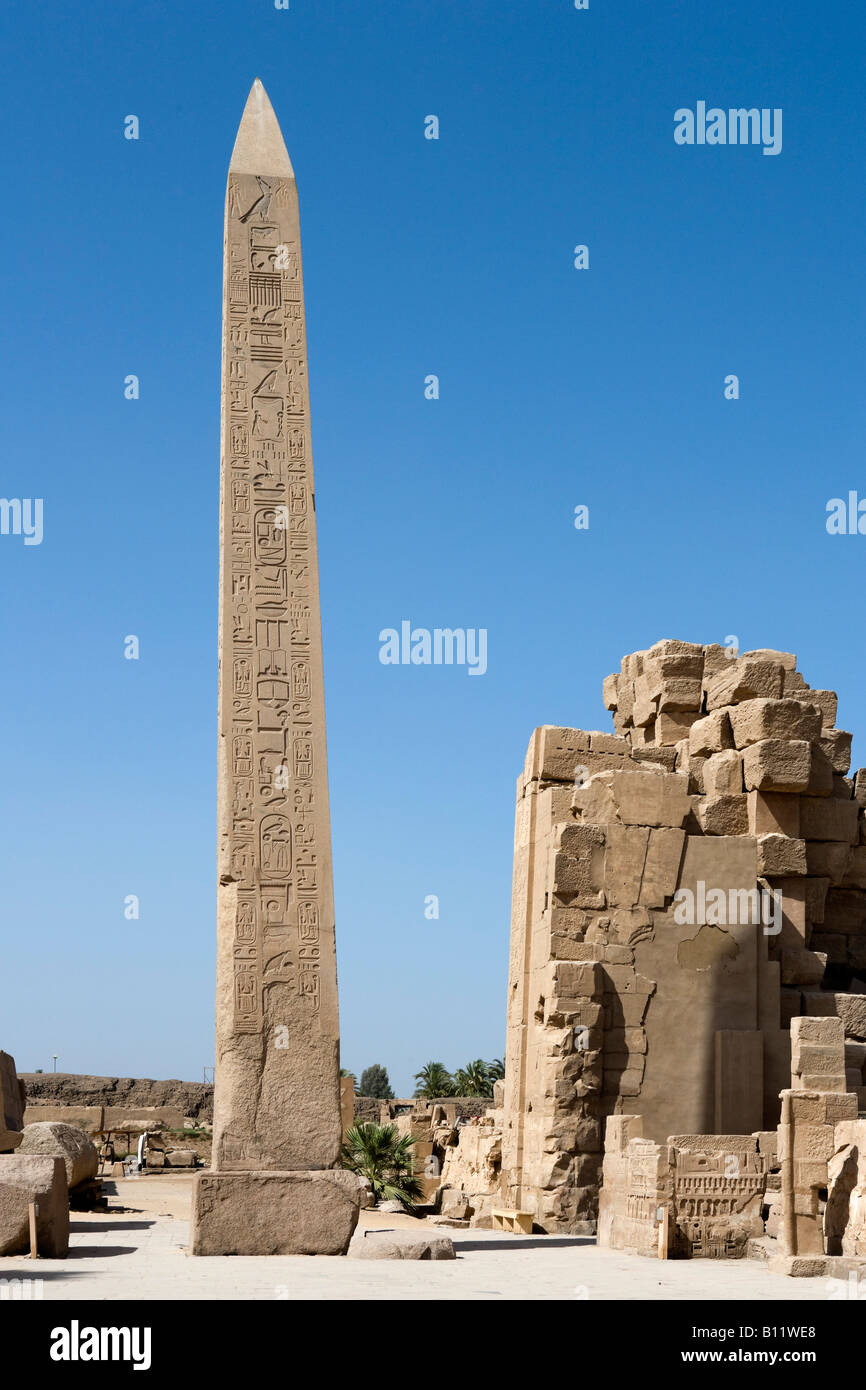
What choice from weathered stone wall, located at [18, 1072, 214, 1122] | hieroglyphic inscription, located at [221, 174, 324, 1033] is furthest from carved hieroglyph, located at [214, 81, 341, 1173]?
weathered stone wall, located at [18, 1072, 214, 1122]

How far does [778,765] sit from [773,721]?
40cm

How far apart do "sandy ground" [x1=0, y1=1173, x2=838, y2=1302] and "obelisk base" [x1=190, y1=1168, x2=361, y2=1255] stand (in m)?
0.12

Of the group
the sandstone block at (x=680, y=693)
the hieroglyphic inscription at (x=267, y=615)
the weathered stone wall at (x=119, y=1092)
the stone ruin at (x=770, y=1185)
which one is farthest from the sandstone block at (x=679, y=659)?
the weathered stone wall at (x=119, y=1092)

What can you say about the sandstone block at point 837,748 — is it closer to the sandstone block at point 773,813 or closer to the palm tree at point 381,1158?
the sandstone block at point 773,813

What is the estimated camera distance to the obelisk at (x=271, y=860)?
888 centimetres

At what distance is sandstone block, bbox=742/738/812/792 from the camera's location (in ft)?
46.7

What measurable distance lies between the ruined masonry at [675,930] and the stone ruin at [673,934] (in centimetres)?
2

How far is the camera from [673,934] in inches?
541

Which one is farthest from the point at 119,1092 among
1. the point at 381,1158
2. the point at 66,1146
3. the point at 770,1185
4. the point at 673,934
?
the point at 770,1185

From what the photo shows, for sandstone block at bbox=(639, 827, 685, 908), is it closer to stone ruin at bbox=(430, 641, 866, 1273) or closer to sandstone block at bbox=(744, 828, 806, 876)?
stone ruin at bbox=(430, 641, 866, 1273)

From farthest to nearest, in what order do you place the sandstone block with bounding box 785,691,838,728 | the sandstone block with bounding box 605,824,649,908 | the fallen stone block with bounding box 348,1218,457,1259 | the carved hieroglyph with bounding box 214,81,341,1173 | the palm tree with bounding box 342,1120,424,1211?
the palm tree with bounding box 342,1120,424,1211 < the sandstone block with bounding box 785,691,838,728 < the sandstone block with bounding box 605,824,649,908 < the carved hieroglyph with bounding box 214,81,341,1173 < the fallen stone block with bounding box 348,1218,457,1259

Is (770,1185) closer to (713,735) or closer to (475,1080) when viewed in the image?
(713,735)
